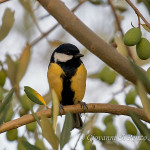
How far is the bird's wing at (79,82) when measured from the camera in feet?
5.87

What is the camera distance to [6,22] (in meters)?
1.16

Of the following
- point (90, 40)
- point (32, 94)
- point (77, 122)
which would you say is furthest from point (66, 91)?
point (32, 94)

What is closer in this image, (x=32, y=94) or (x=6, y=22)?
(x=32, y=94)

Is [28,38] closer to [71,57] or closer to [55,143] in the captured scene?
[71,57]

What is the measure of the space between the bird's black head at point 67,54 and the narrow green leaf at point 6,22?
2.56 ft

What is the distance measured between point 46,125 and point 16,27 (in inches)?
54.2

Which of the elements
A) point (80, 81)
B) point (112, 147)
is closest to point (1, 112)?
point (112, 147)

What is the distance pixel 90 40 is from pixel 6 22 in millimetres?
289

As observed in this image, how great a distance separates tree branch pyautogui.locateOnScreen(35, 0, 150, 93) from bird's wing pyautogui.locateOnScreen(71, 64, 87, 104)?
601 mm

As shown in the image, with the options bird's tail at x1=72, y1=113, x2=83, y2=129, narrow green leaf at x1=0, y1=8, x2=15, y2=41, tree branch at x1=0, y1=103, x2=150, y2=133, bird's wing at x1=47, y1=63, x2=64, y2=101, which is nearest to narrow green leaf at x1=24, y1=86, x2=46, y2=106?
tree branch at x1=0, y1=103, x2=150, y2=133

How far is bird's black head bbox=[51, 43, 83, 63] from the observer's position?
196 cm

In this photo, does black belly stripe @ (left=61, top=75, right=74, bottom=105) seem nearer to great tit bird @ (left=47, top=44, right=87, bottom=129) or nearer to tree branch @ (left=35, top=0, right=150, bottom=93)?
great tit bird @ (left=47, top=44, right=87, bottom=129)

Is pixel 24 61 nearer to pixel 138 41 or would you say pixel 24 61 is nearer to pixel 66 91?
pixel 138 41

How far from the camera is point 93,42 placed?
3.91 feet
